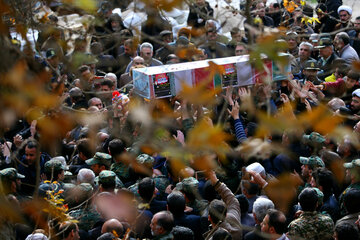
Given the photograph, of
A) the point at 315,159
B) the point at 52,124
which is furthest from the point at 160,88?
the point at 52,124

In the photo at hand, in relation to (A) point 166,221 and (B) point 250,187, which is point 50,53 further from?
(A) point 166,221

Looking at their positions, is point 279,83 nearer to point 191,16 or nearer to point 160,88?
point 160,88

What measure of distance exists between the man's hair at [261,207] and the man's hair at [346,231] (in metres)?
0.63

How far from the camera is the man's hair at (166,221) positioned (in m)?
4.75

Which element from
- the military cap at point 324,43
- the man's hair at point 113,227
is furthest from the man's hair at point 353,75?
the man's hair at point 113,227

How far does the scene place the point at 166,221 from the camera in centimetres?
475

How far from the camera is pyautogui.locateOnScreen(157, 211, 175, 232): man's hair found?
4754 millimetres

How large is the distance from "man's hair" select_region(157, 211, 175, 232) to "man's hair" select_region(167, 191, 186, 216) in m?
0.28

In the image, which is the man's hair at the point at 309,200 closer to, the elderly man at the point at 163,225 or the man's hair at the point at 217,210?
the man's hair at the point at 217,210

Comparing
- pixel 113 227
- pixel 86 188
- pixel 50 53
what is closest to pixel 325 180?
pixel 113 227

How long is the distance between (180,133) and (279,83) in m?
2.27

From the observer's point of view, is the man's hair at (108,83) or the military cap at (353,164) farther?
the man's hair at (108,83)

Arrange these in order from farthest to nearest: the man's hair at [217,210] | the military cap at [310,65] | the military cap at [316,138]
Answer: the military cap at [310,65] < the military cap at [316,138] < the man's hair at [217,210]

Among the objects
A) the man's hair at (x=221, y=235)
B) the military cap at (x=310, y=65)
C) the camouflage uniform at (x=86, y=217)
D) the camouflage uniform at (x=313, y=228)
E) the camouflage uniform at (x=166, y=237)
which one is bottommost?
the camouflage uniform at (x=86, y=217)
